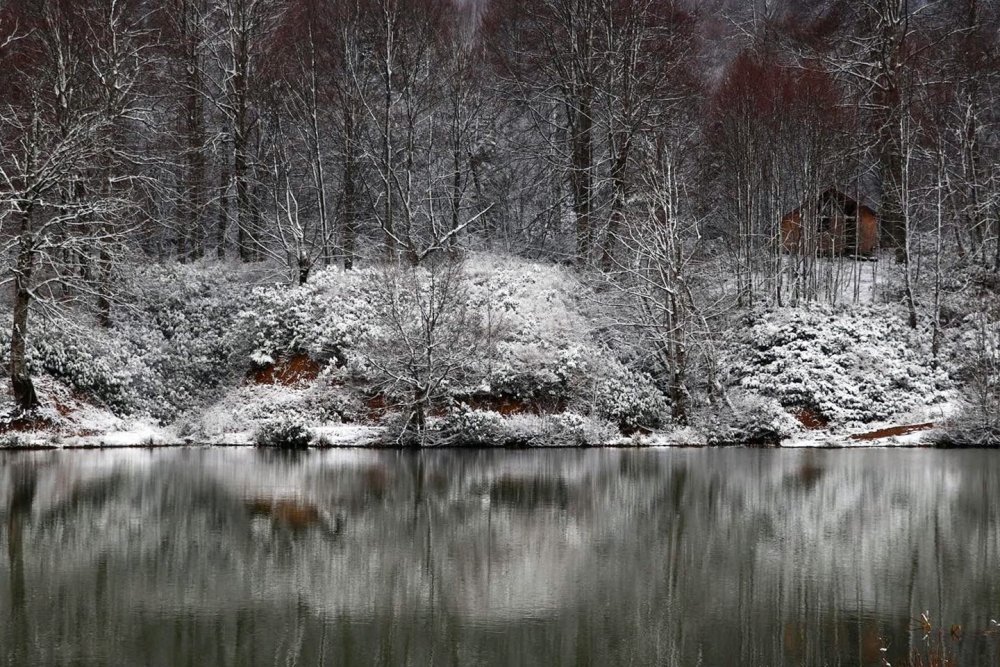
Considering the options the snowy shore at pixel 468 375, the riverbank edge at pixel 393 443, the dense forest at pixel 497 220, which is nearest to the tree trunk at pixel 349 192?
the dense forest at pixel 497 220

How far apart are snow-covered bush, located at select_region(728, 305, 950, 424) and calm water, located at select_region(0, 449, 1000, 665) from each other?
11666 millimetres

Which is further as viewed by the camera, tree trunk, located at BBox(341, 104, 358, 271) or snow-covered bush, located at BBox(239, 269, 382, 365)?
tree trunk, located at BBox(341, 104, 358, 271)

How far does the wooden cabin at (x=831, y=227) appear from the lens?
3841 cm

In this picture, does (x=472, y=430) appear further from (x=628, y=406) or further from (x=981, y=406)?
(x=981, y=406)

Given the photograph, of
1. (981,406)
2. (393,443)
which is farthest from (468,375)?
(981,406)

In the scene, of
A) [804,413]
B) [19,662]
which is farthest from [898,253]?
[19,662]

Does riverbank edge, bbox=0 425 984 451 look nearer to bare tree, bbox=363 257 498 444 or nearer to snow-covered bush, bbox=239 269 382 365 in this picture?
bare tree, bbox=363 257 498 444

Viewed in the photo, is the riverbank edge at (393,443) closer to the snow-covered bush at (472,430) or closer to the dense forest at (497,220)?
the snow-covered bush at (472,430)

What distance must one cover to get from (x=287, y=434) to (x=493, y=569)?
18.4m

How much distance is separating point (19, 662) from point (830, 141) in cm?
3642

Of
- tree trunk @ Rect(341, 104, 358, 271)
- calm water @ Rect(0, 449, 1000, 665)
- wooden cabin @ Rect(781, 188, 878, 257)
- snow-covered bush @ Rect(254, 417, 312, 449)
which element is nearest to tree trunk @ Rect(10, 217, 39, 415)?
snow-covered bush @ Rect(254, 417, 312, 449)

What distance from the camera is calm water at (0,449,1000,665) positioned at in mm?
8391

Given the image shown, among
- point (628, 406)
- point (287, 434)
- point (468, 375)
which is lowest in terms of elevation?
point (287, 434)

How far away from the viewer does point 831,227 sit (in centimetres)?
4059
